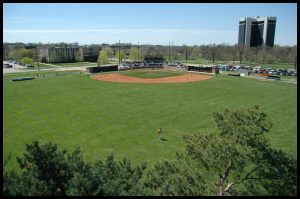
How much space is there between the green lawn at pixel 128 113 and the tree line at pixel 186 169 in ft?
11.7

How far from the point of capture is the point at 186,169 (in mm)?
13148

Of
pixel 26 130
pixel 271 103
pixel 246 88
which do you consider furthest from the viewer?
pixel 246 88

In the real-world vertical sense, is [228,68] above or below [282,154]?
above

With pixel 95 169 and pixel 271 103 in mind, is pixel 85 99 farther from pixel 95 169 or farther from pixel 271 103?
pixel 95 169

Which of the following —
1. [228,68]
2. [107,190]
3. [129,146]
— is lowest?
[129,146]

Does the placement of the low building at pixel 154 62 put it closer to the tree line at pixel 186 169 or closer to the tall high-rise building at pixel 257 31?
the tree line at pixel 186 169

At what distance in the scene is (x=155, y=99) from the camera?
140 ft

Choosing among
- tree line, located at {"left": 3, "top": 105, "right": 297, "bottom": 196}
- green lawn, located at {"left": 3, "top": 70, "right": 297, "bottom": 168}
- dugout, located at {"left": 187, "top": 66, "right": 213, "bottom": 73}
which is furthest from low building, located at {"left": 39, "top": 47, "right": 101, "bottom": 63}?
tree line, located at {"left": 3, "top": 105, "right": 297, "bottom": 196}

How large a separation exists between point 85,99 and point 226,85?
87.2 feet

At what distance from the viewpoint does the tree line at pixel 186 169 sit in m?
10.4

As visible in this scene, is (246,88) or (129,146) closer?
(129,146)

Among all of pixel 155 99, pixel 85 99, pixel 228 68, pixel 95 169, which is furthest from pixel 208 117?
pixel 228 68

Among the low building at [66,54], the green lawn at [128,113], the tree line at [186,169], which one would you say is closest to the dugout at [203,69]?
the green lawn at [128,113]

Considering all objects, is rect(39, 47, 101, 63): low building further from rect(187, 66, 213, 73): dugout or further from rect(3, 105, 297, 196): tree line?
rect(3, 105, 297, 196): tree line
